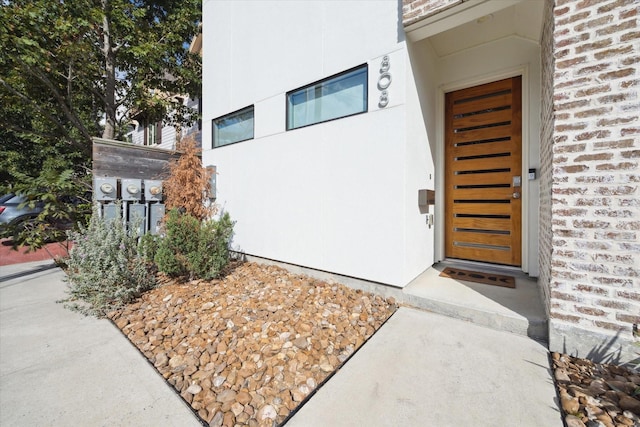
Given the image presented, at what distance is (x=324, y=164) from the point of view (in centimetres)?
347

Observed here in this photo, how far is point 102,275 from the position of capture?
297cm

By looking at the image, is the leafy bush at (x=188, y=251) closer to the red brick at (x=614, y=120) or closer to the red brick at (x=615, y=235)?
the red brick at (x=615, y=235)

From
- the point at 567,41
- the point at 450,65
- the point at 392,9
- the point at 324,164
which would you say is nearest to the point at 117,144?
the point at 324,164

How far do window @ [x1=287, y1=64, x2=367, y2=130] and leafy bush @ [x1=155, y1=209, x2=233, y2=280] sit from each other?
1957 mm

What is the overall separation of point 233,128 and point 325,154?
2.38 m

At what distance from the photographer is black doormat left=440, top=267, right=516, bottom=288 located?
302 cm

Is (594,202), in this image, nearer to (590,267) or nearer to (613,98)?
(590,267)

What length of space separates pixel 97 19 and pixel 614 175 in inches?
329

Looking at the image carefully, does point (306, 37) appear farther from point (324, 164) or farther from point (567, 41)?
point (567, 41)

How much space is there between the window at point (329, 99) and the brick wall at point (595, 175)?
69.5 inches

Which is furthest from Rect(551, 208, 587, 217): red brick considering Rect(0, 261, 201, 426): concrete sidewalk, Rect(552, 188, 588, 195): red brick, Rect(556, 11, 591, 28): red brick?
Rect(0, 261, 201, 426): concrete sidewalk

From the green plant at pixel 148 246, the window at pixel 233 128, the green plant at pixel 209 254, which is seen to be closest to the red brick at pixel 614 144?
the green plant at pixel 209 254

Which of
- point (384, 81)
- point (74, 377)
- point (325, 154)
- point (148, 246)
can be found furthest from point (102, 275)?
point (384, 81)

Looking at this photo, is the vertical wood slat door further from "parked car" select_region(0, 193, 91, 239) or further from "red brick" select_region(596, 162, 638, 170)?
"parked car" select_region(0, 193, 91, 239)
